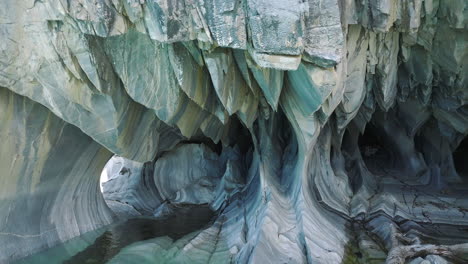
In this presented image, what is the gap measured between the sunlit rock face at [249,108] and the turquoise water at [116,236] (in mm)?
172

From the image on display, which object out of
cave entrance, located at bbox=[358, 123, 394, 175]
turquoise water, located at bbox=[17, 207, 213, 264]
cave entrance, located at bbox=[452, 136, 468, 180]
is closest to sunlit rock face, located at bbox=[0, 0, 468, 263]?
turquoise water, located at bbox=[17, 207, 213, 264]

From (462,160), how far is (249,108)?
5.73 m

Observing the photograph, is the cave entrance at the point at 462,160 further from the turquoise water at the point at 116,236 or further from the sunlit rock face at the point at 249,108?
the turquoise water at the point at 116,236

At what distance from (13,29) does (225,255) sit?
10.7 feet

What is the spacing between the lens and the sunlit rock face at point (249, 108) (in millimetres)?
4211

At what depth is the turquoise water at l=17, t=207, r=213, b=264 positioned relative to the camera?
541cm

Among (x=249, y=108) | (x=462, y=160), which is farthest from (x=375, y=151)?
(x=249, y=108)

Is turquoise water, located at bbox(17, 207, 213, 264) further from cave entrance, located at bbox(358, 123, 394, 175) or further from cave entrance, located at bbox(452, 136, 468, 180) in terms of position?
cave entrance, located at bbox(452, 136, 468, 180)

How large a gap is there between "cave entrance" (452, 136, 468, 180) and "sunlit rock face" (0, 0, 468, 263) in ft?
2.15

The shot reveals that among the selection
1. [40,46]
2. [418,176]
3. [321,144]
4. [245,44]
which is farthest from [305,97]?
[418,176]

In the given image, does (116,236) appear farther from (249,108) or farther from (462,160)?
(462,160)

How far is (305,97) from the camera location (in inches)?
192

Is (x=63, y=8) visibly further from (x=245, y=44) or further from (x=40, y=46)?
(x=245, y=44)

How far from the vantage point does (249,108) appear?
5695 mm
